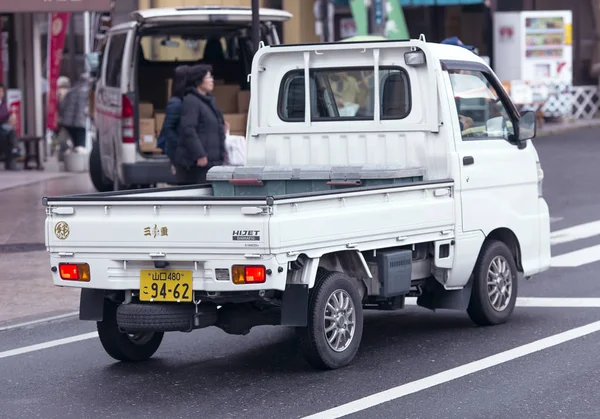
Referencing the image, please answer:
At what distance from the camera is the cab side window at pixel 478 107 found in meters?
9.45

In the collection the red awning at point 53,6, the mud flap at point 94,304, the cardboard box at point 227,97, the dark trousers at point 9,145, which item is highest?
the red awning at point 53,6

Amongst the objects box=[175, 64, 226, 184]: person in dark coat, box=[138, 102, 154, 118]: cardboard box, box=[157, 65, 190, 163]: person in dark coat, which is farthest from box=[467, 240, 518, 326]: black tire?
box=[138, 102, 154, 118]: cardboard box

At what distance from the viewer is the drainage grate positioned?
14.0 metres

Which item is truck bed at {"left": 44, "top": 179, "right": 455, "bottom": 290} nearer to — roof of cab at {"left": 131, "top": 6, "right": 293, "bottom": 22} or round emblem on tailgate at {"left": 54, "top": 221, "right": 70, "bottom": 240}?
round emblem on tailgate at {"left": 54, "top": 221, "right": 70, "bottom": 240}

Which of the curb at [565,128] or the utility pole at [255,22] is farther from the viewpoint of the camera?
the curb at [565,128]

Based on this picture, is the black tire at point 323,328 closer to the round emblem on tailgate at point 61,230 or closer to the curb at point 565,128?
the round emblem on tailgate at point 61,230

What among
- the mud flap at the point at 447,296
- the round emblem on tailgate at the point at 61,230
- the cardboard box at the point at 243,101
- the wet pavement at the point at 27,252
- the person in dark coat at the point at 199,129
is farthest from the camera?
the cardboard box at the point at 243,101

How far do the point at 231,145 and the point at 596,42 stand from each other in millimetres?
24500

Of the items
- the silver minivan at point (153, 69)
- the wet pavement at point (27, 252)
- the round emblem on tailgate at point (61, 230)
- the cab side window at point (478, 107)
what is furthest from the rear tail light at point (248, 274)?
the silver minivan at point (153, 69)

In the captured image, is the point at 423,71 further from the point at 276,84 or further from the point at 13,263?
the point at 13,263

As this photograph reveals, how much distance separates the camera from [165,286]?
7891 mm

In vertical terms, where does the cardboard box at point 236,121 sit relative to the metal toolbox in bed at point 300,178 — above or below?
above

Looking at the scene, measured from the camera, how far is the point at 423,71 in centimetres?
927

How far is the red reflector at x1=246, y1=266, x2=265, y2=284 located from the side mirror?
2.99 m
